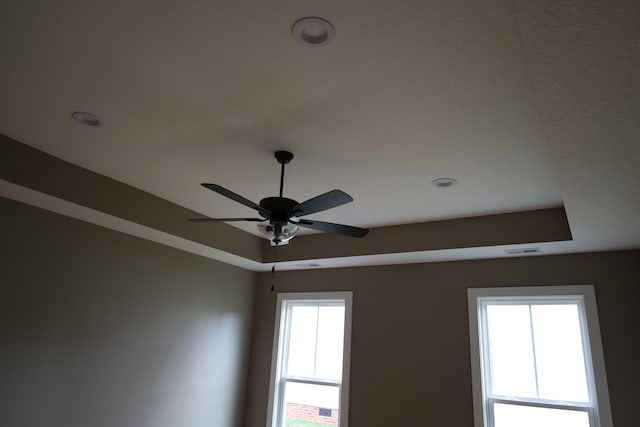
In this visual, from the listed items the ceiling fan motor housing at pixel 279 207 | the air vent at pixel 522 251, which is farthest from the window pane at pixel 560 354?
the ceiling fan motor housing at pixel 279 207

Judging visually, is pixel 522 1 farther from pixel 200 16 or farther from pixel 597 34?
pixel 200 16

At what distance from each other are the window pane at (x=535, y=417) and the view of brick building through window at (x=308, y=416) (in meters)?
1.65

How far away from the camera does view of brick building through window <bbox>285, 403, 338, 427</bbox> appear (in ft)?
15.0

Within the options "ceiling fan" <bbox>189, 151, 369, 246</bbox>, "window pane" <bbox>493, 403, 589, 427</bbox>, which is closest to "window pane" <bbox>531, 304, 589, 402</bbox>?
"window pane" <bbox>493, 403, 589, 427</bbox>

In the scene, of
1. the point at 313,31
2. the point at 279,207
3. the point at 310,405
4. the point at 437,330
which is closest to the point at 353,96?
the point at 313,31

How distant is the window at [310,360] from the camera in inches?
181

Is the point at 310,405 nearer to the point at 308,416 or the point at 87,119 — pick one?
the point at 308,416

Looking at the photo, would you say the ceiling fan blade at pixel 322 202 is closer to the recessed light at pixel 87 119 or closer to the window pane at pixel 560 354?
the recessed light at pixel 87 119

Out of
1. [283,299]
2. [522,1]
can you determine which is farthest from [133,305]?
[522,1]

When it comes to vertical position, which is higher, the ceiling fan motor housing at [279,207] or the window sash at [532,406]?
the ceiling fan motor housing at [279,207]

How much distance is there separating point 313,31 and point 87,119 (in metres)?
1.58

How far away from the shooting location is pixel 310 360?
4902mm

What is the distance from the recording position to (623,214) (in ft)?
8.97

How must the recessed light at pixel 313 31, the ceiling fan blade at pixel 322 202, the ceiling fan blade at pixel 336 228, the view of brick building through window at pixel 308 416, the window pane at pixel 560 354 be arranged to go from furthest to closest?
the view of brick building through window at pixel 308 416, the window pane at pixel 560 354, the ceiling fan blade at pixel 336 228, the ceiling fan blade at pixel 322 202, the recessed light at pixel 313 31
